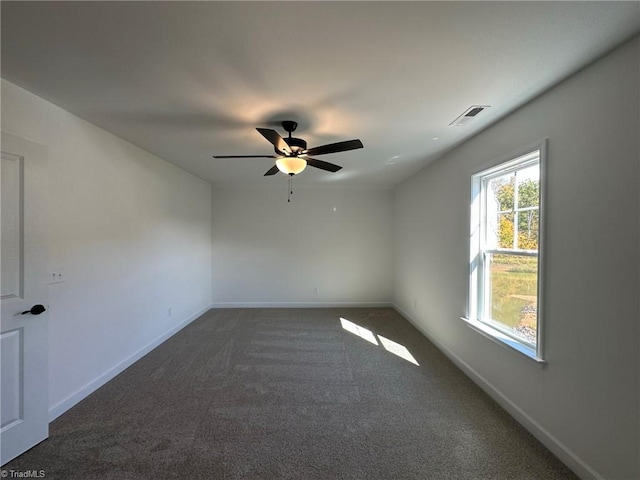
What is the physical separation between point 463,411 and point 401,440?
0.70 meters

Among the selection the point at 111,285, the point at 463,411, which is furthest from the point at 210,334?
the point at 463,411

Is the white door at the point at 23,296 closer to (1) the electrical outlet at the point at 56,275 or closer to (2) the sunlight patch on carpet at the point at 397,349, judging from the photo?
(1) the electrical outlet at the point at 56,275

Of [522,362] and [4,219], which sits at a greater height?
[4,219]

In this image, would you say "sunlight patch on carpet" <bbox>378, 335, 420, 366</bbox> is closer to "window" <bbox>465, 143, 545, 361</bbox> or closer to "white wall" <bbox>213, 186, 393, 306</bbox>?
"window" <bbox>465, 143, 545, 361</bbox>

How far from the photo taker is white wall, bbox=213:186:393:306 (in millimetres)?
5645

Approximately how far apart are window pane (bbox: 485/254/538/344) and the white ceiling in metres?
1.28

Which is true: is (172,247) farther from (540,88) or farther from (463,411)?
(540,88)

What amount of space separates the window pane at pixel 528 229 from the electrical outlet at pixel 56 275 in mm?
3808

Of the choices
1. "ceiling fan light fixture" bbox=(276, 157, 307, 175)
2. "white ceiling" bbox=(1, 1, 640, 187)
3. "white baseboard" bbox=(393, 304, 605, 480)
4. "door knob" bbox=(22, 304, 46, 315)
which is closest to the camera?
"white ceiling" bbox=(1, 1, 640, 187)

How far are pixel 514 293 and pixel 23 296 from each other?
375 centimetres

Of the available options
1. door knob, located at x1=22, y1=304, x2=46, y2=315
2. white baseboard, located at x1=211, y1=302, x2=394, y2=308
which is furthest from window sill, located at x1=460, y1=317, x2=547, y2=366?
door knob, located at x1=22, y1=304, x2=46, y2=315

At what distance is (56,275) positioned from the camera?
2229 mm

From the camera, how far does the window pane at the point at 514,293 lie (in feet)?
7.18

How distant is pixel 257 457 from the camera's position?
1817 millimetres
